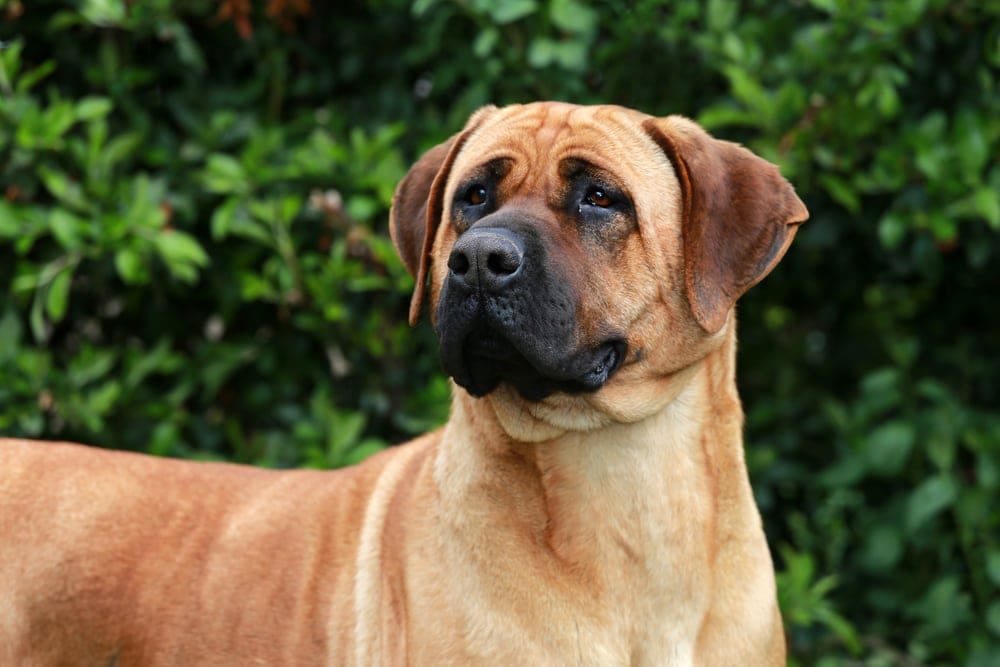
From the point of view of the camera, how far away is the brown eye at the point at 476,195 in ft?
10.4

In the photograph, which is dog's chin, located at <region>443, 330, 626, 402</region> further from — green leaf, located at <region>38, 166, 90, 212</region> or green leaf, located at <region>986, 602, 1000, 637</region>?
green leaf, located at <region>986, 602, 1000, 637</region>

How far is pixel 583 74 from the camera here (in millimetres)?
4664

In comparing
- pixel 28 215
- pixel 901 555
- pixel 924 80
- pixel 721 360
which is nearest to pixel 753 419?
pixel 901 555

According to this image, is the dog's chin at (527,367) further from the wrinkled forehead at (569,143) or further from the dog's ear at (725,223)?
the wrinkled forehead at (569,143)

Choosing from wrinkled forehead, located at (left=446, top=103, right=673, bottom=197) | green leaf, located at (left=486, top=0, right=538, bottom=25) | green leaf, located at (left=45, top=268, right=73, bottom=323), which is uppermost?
wrinkled forehead, located at (left=446, top=103, right=673, bottom=197)

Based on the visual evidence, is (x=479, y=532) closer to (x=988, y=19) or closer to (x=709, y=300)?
(x=709, y=300)

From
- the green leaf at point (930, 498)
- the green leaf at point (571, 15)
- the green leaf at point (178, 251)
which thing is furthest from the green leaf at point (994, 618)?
the green leaf at point (178, 251)

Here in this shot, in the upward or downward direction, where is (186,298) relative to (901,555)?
upward

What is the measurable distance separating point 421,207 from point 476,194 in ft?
0.99

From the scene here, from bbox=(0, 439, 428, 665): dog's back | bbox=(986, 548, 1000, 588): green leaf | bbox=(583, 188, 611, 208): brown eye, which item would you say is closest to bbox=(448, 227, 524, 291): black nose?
bbox=(583, 188, 611, 208): brown eye

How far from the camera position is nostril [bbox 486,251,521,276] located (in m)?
2.78

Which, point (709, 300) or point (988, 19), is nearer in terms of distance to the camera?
point (709, 300)

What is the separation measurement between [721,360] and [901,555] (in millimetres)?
2101

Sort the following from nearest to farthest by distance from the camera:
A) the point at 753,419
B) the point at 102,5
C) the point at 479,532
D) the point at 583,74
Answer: the point at 479,532
the point at 102,5
the point at 583,74
the point at 753,419
